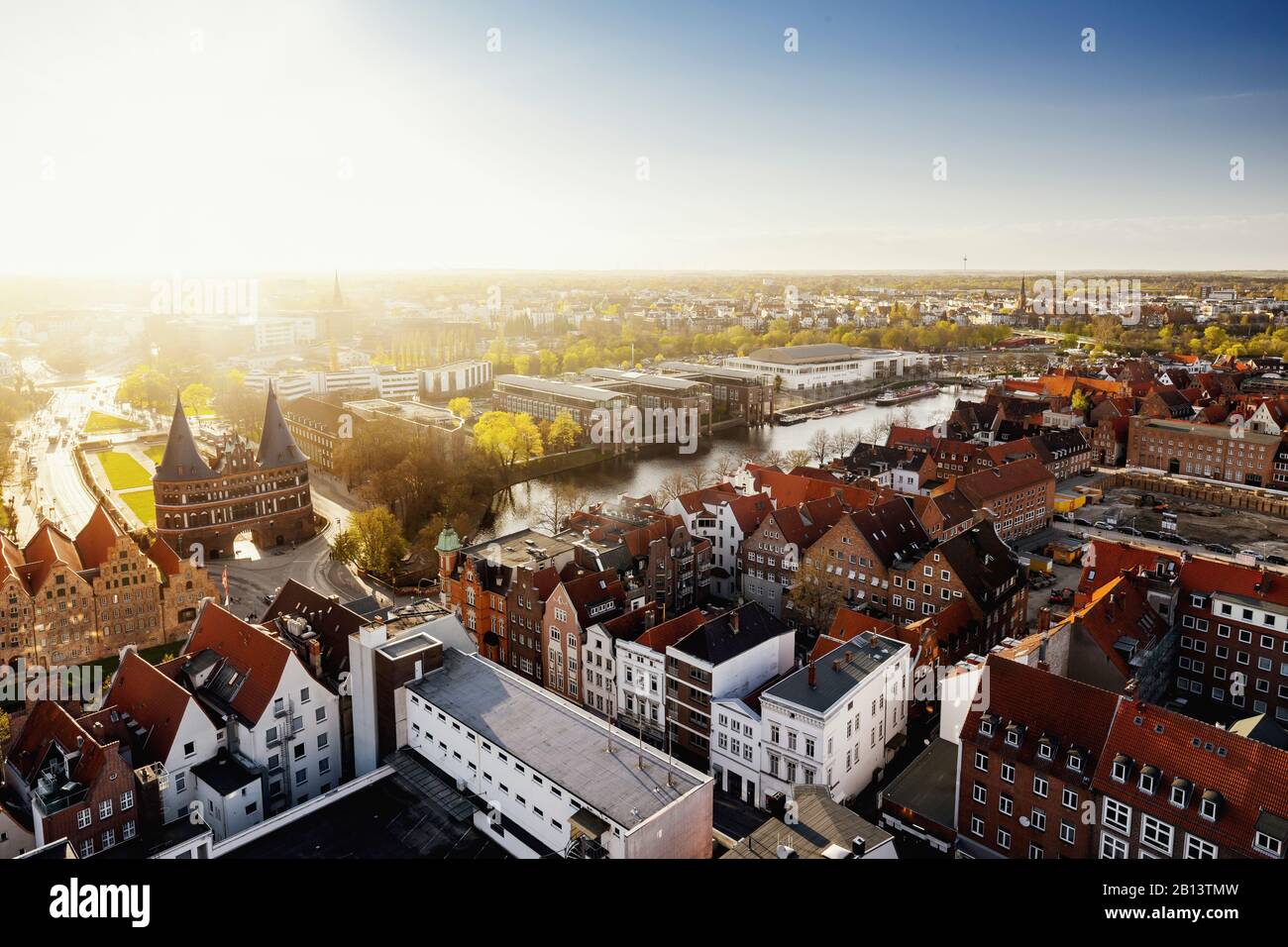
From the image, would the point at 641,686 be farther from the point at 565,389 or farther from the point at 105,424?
the point at 105,424

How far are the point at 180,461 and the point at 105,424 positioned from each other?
1815 centimetres

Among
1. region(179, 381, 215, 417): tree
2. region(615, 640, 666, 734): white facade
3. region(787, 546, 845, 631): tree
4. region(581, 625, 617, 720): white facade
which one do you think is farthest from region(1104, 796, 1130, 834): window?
region(179, 381, 215, 417): tree

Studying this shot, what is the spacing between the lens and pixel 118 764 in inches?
332

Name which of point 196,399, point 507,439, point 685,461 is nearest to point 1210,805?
point 507,439

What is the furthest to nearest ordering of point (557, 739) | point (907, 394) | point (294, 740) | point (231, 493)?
point (907, 394) → point (231, 493) → point (294, 740) → point (557, 739)

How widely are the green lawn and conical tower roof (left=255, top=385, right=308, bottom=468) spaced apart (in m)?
3.23

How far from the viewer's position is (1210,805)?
7.29 m

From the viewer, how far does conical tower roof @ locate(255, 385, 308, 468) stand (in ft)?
66.8

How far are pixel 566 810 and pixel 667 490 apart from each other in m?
15.1

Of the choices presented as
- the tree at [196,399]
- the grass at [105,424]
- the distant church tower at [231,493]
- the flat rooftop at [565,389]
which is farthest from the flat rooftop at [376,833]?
the tree at [196,399]

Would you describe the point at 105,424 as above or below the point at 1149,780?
above

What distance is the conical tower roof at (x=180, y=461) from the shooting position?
1917 cm

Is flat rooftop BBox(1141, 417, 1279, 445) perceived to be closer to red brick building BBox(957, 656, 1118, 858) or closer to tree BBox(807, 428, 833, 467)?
tree BBox(807, 428, 833, 467)
